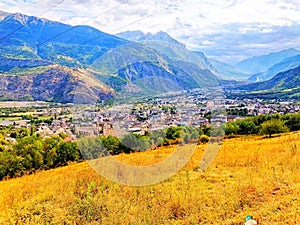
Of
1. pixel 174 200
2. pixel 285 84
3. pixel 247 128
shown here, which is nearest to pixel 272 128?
pixel 247 128

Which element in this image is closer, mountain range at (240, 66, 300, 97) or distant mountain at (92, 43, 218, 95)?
distant mountain at (92, 43, 218, 95)

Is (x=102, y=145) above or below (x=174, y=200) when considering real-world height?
above

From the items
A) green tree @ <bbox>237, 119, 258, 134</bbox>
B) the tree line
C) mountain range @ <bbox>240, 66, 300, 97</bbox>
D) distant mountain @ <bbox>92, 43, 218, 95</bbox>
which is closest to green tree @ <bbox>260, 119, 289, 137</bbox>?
the tree line

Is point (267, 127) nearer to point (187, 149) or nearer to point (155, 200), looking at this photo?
point (187, 149)

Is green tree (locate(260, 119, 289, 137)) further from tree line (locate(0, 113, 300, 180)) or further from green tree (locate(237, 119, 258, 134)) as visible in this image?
green tree (locate(237, 119, 258, 134))

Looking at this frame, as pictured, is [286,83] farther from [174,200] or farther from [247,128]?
[174,200]

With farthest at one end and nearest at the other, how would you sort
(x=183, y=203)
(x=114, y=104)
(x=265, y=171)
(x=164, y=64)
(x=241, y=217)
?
(x=164, y=64)
(x=114, y=104)
(x=265, y=171)
(x=183, y=203)
(x=241, y=217)

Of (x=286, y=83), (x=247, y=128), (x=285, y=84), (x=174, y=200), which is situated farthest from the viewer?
(x=286, y=83)

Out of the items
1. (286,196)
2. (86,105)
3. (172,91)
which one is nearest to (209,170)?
(172,91)

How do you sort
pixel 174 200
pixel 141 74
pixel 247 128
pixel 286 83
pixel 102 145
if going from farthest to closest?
pixel 286 83 < pixel 247 128 < pixel 102 145 < pixel 141 74 < pixel 174 200
